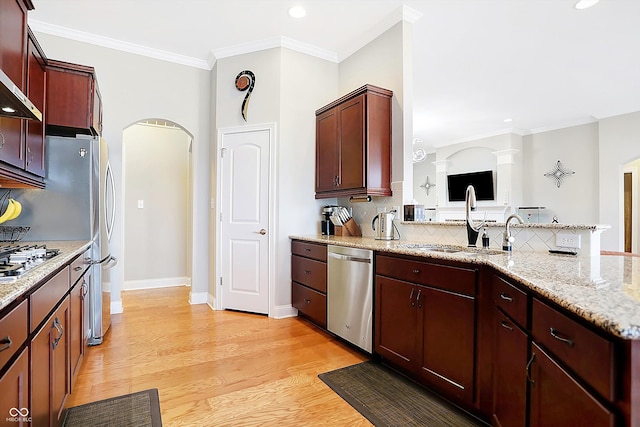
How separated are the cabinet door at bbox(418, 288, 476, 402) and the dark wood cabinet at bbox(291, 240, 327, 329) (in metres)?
1.20

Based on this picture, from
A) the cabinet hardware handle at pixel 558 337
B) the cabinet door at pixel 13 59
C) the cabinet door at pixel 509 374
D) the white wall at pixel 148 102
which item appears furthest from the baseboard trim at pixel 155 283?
the cabinet hardware handle at pixel 558 337

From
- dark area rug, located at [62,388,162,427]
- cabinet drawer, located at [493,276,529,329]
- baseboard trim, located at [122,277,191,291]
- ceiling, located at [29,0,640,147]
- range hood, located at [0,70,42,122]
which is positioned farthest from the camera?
baseboard trim, located at [122,277,191,291]

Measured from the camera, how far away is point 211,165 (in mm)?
4125

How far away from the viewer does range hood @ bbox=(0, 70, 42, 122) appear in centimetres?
120

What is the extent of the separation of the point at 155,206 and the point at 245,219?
1.96 meters

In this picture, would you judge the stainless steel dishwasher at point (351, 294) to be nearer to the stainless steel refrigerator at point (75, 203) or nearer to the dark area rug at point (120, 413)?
the dark area rug at point (120, 413)

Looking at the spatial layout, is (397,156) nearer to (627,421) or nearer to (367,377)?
(367,377)

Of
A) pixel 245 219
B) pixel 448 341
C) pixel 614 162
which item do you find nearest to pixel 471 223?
pixel 448 341

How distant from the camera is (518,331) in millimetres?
1402

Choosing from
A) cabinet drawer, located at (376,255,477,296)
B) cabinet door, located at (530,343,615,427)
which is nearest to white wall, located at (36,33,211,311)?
cabinet drawer, located at (376,255,477,296)

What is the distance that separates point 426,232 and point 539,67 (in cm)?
319

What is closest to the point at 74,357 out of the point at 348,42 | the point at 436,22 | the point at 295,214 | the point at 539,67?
the point at 295,214

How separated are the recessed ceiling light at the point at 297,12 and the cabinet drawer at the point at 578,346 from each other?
3030mm

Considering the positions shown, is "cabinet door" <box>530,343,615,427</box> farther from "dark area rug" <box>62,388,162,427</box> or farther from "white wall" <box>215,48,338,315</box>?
"white wall" <box>215,48,338,315</box>
